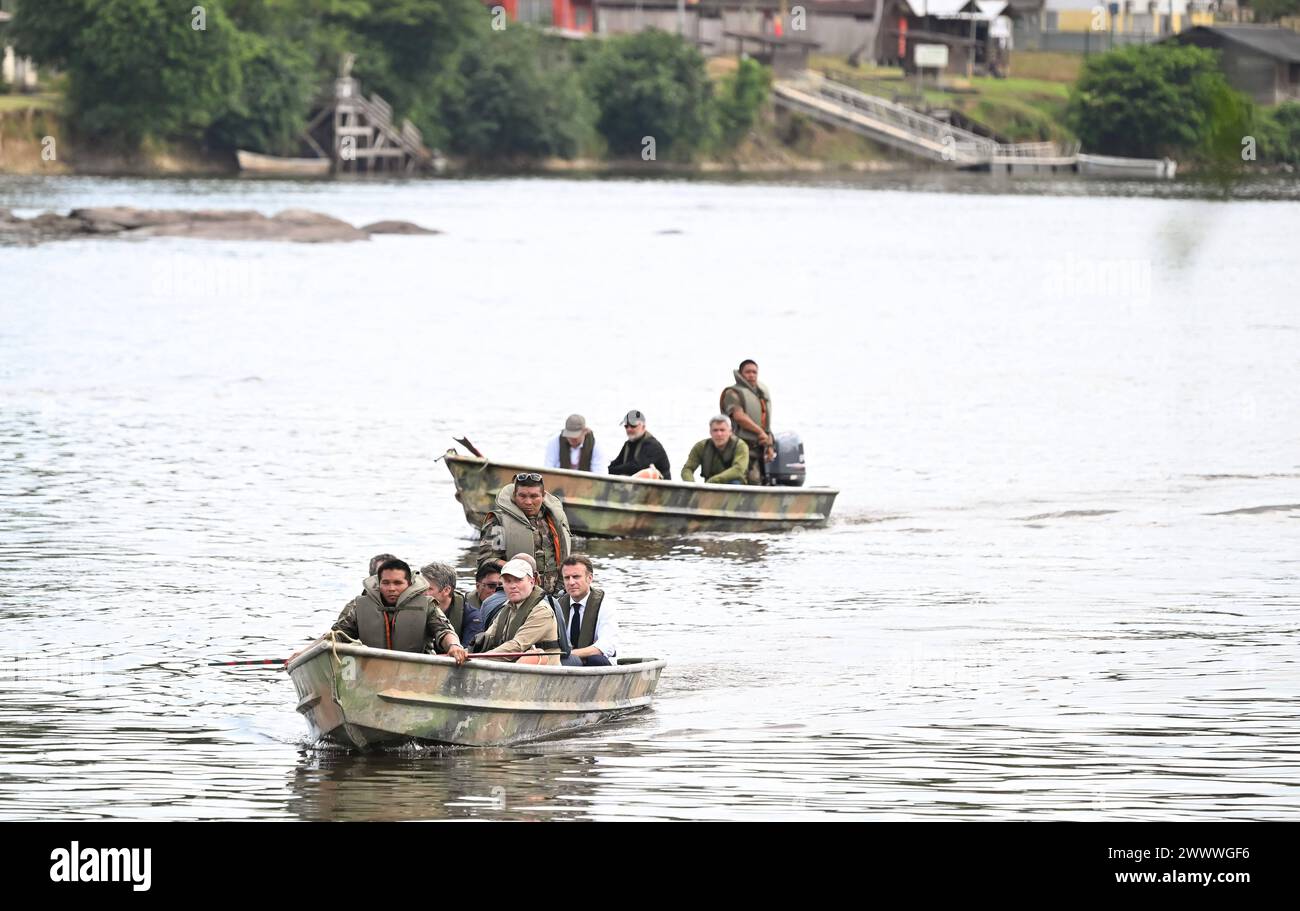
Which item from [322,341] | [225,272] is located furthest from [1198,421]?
[225,272]

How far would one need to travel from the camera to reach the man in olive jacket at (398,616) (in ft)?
52.0

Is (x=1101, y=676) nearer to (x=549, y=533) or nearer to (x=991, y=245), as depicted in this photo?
(x=549, y=533)

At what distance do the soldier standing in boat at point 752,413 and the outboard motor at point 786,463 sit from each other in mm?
91

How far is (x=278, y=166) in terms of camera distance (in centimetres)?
11969

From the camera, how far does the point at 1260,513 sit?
3006 centimetres

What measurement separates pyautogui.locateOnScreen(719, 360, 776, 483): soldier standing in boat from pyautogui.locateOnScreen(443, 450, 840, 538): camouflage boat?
660 mm

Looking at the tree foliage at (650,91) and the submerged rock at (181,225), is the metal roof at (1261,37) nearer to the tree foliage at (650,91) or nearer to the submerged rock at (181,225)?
the tree foliage at (650,91)

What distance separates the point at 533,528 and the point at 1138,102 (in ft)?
391

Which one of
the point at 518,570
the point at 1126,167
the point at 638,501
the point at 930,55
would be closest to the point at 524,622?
the point at 518,570

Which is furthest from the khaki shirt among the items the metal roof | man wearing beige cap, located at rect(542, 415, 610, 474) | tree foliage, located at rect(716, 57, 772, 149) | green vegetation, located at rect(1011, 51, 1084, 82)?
green vegetation, located at rect(1011, 51, 1084, 82)

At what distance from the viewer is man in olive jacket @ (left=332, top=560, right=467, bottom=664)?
52.0 ft

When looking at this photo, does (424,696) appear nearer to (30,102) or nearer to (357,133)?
(30,102)

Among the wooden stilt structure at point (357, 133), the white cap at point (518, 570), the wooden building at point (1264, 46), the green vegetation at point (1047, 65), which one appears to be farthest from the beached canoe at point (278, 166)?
the white cap at point (518, 570)

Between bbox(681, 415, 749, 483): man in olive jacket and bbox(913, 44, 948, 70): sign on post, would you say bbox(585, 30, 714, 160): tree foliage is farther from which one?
bbox(681, 415, 749, 483): man in olive jacket
